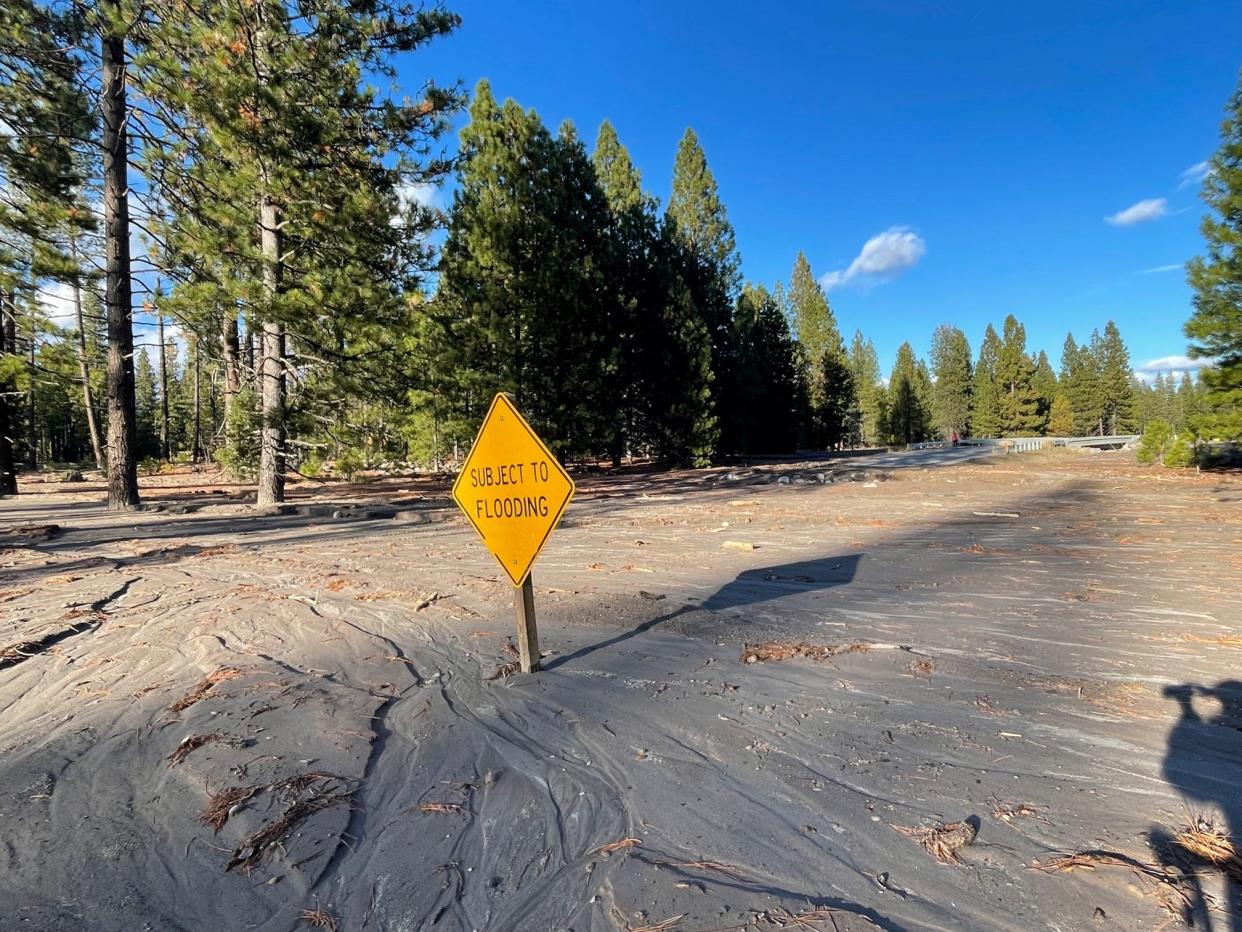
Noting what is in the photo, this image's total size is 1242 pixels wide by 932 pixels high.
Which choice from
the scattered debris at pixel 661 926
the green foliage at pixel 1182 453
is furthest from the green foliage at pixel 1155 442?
the scattered debris at pixel 661 926

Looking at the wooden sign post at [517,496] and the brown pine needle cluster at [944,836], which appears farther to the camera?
the wooden sign post at [517,496]

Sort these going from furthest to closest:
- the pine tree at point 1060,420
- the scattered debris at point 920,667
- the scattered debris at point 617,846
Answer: the pine tree at point 1060,420, the scattered debris at point 920,667, the scattered debris at point 617,846

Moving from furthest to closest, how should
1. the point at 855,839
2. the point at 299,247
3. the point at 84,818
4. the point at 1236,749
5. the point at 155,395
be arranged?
the point at 155,395 → the point at 299,247 → the point at 1236,749 → the point at 84,818 → the point at 855,839

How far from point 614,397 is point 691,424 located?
534 cm

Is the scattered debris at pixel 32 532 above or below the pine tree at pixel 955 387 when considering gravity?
below

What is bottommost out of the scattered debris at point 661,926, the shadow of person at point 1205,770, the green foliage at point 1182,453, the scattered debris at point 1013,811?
the scattered debris at point 661,926

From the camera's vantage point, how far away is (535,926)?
1967 mm

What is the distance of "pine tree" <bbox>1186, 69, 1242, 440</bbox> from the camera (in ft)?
59.6

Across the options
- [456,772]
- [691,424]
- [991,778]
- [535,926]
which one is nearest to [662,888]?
[535,926]

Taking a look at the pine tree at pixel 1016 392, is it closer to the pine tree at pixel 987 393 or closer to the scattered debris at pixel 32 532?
the pine tree at pixel 987 393

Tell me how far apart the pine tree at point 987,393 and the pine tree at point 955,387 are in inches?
40.5

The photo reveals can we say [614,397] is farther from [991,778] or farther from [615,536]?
[991,778]

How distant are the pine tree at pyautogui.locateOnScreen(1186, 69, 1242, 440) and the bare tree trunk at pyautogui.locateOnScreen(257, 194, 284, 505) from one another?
88.1 ft

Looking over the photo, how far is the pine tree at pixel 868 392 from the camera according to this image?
71.4m
